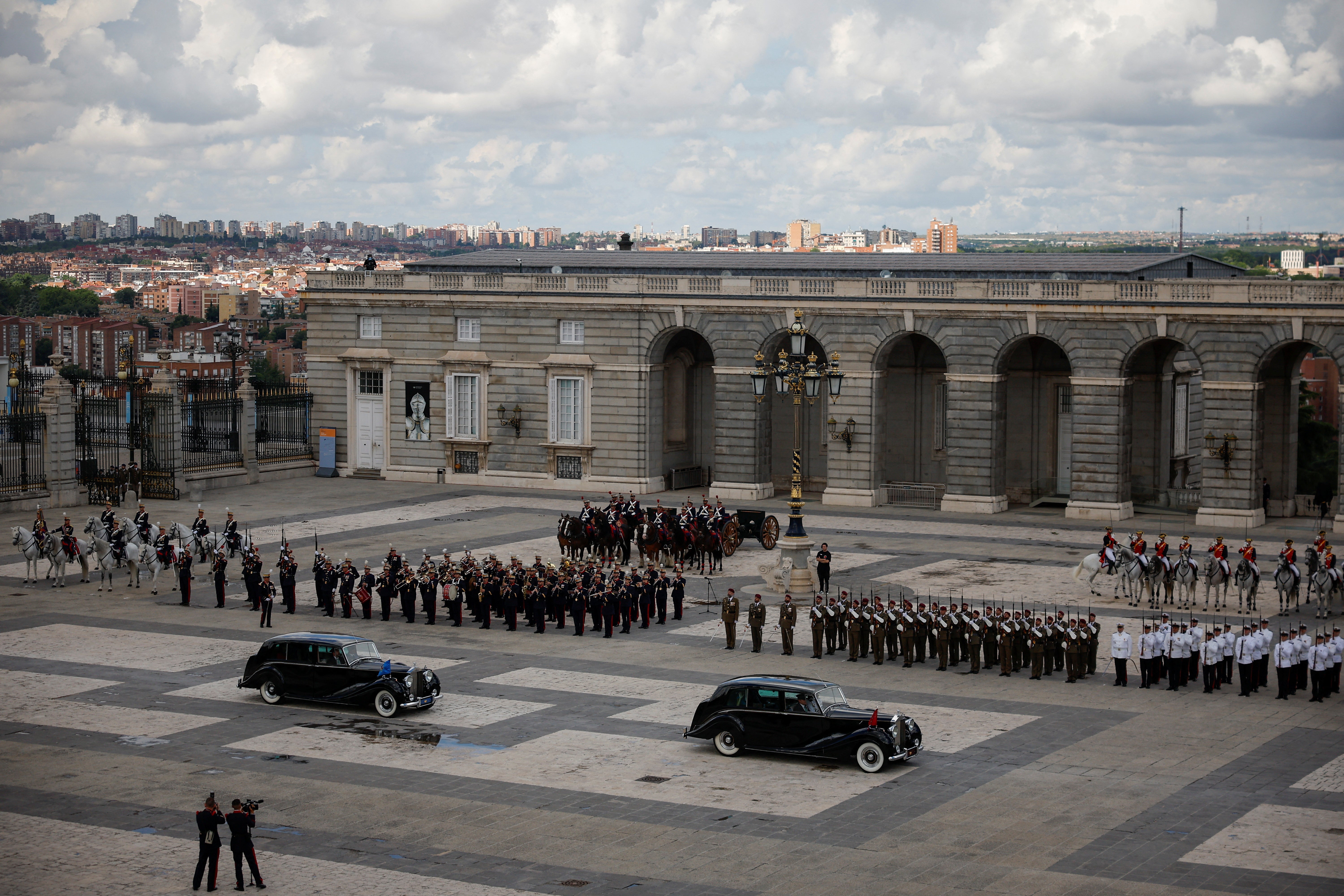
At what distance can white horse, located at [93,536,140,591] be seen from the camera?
41.6 m

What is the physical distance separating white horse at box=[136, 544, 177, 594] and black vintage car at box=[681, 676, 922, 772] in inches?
773

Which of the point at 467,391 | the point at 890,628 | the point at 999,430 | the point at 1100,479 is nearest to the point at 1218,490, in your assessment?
the point at 1100,479

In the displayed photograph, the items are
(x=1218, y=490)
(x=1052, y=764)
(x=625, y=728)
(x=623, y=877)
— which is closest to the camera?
(x=623, y=877)

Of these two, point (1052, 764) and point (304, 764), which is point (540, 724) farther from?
point (1052, 764)

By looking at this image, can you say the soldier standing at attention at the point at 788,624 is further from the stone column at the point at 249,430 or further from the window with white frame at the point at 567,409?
the stone column at the point at 249,430

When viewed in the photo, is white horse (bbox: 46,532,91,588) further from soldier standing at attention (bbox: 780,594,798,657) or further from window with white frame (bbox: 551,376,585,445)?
window with white frame (bbox: 551,376,585,445)

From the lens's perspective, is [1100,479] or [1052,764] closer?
[1052,764]

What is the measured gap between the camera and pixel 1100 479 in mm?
52844

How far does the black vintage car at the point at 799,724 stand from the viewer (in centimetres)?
2552

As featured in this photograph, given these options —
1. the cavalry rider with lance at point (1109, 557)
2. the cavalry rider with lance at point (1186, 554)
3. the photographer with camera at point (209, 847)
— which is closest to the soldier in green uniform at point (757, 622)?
the cavalry rider with lance at point (1109, 557)

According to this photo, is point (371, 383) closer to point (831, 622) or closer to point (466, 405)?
point (466, 405)

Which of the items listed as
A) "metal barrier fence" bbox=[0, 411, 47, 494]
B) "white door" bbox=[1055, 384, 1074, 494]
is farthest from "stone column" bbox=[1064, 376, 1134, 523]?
"metal barrier fence" bbox=[0, 411, 47, 494]

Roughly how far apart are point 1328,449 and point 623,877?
235ft

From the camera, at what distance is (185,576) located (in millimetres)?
39469
